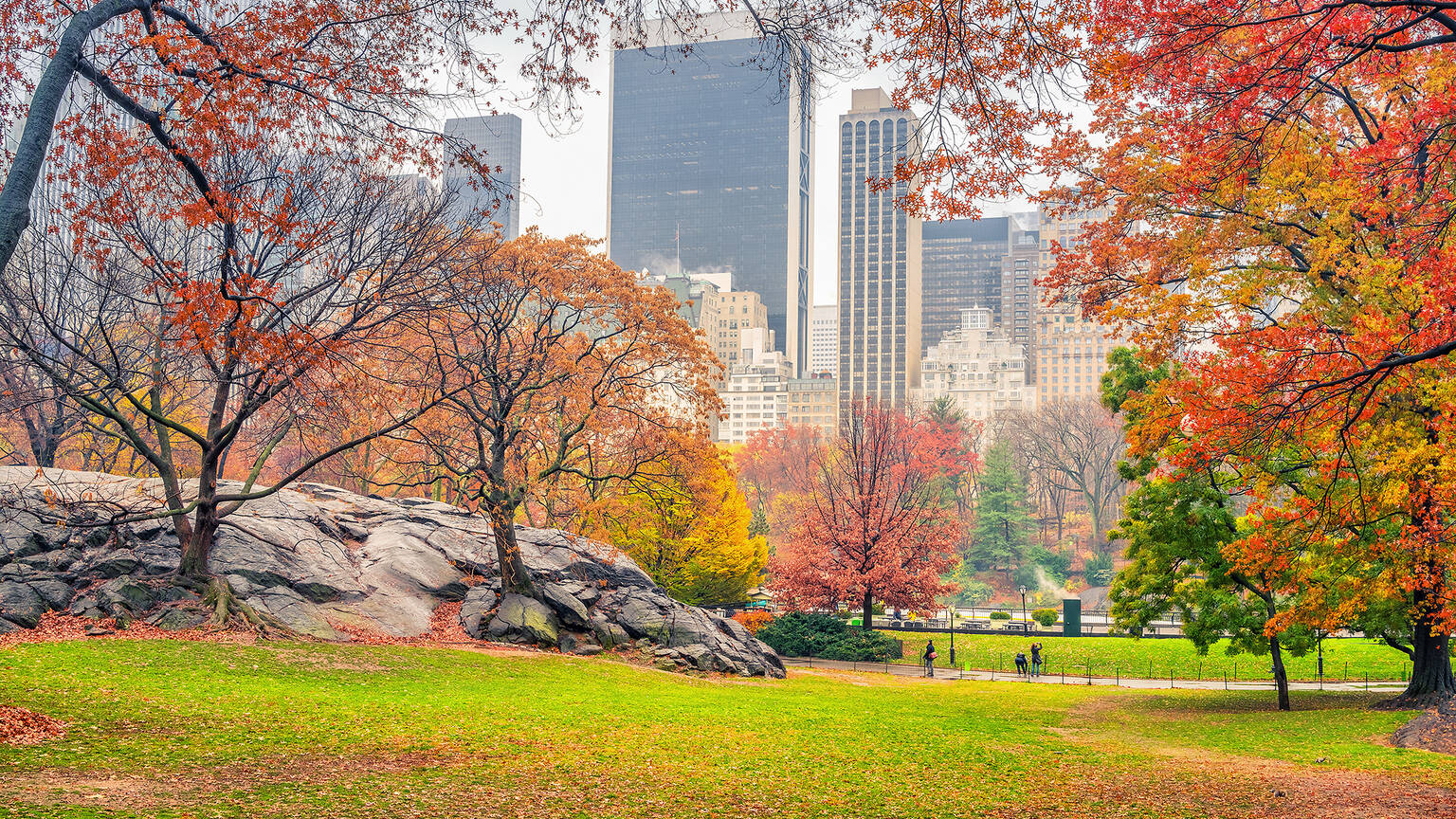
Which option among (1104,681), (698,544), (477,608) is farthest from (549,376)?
(1104,681)

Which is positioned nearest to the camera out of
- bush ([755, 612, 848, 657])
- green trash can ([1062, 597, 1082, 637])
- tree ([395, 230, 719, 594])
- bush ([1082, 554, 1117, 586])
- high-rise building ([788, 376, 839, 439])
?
tree ([395, 230, 719, 594])

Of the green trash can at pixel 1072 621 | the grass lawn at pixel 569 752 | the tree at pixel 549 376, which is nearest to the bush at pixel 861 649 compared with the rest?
the green trash can at pixel 1072 621

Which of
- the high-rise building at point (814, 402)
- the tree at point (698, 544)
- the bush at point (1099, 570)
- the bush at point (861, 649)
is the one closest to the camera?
the tree at point (698, 544)

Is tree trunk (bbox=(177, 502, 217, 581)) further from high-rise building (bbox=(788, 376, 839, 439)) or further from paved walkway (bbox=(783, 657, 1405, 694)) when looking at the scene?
high-rise building (bbox=(788, 376, 839, 439))

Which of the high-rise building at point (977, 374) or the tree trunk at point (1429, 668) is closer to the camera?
the tree trunk at point (1429, 668)

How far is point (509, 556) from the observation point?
22.9m

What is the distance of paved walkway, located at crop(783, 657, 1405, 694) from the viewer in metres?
28.4

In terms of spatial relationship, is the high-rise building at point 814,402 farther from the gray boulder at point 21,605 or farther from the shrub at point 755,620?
the gray boulder at point 21,605

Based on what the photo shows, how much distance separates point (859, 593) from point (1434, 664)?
21157 millimetres

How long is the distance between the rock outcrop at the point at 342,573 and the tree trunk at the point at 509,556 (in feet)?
1.18

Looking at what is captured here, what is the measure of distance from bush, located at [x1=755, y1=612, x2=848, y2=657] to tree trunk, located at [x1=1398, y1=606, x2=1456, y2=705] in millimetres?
19289

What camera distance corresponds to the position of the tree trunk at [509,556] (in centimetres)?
2258

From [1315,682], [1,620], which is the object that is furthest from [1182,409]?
[1315,682]

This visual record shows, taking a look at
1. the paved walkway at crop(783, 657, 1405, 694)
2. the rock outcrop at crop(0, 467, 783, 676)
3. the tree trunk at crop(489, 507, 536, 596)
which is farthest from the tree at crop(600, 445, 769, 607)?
the tree trunk at crop(489, 507, 536, 596)
